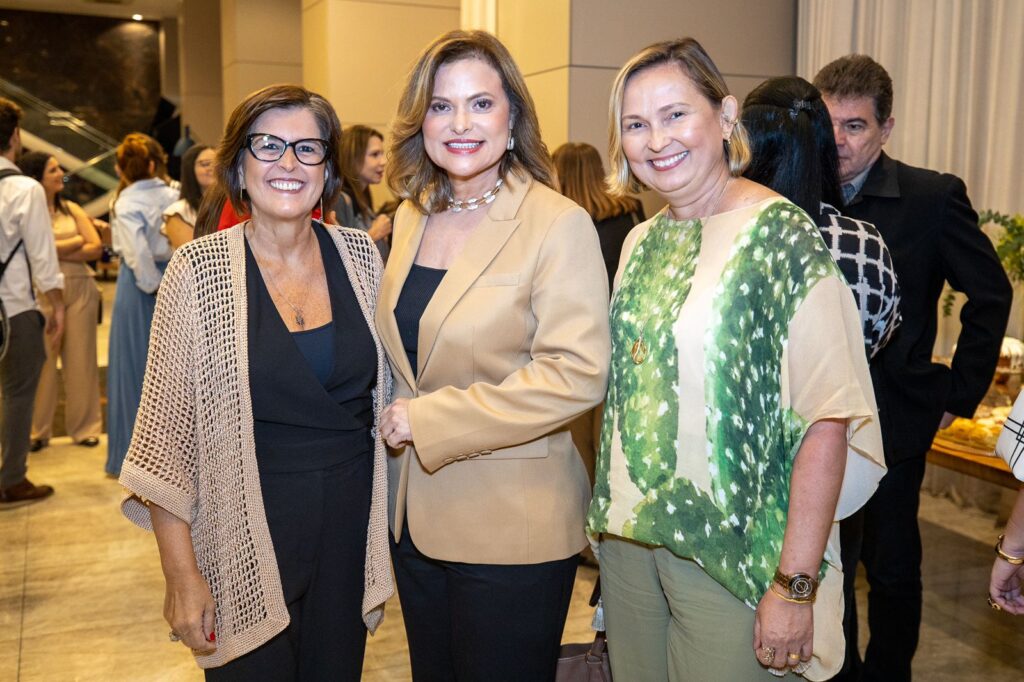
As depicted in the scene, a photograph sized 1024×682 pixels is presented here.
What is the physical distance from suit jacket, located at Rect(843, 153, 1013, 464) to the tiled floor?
49.2 inches

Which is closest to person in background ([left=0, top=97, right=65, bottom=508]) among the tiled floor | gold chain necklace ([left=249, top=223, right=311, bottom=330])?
the tiled floor

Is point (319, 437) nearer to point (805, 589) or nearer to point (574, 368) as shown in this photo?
point (574, 368)

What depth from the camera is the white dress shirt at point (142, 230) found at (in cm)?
568

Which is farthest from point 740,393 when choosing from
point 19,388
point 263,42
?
point 263,42

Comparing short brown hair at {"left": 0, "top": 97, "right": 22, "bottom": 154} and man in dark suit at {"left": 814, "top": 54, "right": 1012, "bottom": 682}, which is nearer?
man in dark suit at {"left": 814, "top": 54, "right": 1012, "bottom": 682}

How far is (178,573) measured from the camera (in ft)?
6.15

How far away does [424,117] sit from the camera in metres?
2.02

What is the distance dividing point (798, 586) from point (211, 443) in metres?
1.13

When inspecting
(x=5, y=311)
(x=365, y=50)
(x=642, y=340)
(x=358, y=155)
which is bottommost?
(x=5, y=311)

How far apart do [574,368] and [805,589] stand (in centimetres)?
56

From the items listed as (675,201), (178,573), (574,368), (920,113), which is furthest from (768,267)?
(920,113)

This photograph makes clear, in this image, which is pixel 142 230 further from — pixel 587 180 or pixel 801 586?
pixel 801 586

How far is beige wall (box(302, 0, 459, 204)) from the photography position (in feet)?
25.6

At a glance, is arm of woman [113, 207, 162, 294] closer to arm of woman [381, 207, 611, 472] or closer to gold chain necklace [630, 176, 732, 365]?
arm of woman [381, 207, 611, 472]
